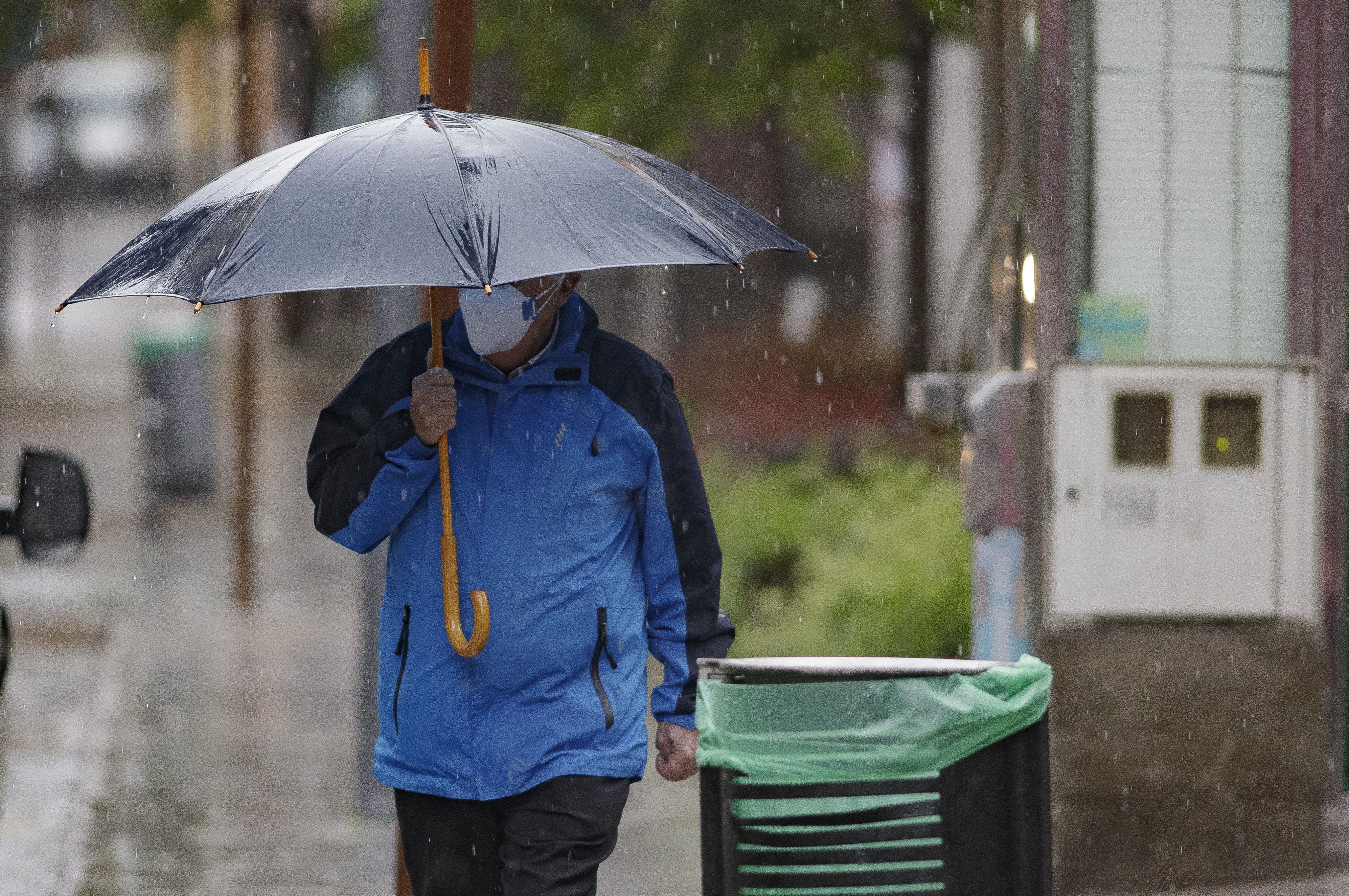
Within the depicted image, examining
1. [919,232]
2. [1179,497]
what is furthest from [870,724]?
[919,232]

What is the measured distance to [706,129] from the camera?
16.0 metres

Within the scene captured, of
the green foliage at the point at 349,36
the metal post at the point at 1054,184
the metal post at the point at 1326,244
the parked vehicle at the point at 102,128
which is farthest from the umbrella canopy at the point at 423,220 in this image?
the parked vehicle at the point at 102,128

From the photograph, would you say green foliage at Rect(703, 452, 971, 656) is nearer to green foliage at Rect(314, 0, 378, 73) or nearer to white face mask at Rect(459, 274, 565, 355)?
green foliage at Rect(314, 0, 378, 73)

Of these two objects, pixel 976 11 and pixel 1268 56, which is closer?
pixel 1268 56

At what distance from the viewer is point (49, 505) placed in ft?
14.8

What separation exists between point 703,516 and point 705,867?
748mm

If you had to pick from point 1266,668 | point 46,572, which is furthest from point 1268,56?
point 46,572

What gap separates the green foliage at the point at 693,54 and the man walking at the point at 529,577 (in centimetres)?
806

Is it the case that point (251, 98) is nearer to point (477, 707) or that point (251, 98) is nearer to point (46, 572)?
point (46, 572)

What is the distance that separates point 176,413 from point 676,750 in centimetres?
1374

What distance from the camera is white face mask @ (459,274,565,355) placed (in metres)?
3.66

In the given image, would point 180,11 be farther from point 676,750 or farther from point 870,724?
point 870,724

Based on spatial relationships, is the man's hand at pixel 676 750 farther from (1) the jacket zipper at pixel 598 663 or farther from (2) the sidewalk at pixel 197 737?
(2) the sidewalk at pixel 197 737

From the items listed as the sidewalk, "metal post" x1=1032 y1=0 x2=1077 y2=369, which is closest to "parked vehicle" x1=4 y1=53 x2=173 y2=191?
the sidewalk
